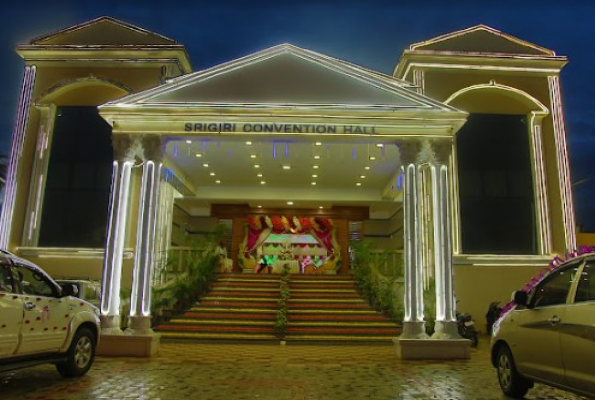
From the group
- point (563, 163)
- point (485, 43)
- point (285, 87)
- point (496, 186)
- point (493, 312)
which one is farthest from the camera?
point (485, 43)

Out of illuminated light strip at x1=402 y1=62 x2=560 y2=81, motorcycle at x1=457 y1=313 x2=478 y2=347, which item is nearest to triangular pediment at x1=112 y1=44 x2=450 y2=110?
illuminated light strip at x1=402 y1=62 x2=560 y2=81

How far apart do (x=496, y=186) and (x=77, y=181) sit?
41.7ft

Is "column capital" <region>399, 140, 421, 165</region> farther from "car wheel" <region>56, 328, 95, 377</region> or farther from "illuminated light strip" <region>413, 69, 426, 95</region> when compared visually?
"car wheel" <region>56, 328, 95, 377</region>

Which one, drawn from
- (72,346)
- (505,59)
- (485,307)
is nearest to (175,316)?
(72,346)

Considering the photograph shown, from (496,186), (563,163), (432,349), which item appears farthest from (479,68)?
(432,349)

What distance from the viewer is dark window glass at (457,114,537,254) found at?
1484cm

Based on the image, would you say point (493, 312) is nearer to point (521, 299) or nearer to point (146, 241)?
point (521, 299)

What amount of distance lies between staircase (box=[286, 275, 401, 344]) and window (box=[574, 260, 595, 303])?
699 cm

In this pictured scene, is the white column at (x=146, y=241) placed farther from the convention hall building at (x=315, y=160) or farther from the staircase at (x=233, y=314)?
the convention hall building at (x=315, y=160)

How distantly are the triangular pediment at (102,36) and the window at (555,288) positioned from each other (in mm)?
13637

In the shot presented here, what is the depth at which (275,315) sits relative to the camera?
1298cm

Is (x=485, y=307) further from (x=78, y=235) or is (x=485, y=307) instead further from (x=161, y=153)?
(x=78, y=235)

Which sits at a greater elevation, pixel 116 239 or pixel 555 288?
pixel 116 239

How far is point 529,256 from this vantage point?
14562mm
